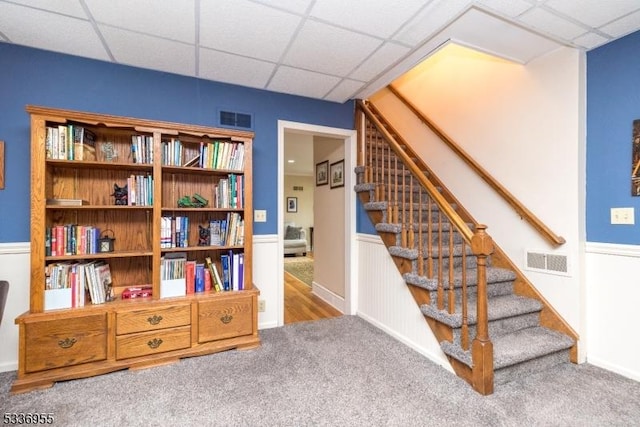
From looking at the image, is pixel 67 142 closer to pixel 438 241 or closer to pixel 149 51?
pixel 149 51

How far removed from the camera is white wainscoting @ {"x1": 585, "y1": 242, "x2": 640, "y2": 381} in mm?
2010

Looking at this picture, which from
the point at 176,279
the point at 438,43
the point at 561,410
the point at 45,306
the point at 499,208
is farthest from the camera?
the point at 499,208

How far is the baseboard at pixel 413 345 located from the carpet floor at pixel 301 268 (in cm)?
202

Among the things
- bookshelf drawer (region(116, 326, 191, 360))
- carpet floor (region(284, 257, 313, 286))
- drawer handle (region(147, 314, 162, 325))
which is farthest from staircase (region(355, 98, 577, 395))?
carpet floor (region(284, 257, 313, 286))

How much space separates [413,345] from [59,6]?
3.34 m

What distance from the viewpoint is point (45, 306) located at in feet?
6.61

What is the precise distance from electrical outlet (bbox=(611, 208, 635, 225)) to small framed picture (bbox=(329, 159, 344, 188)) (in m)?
2.34

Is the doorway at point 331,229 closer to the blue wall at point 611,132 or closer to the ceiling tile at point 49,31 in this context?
the ceiling tile at point 49,31

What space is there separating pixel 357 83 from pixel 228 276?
2108 millimetres

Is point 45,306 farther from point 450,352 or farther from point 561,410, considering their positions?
point 561,410

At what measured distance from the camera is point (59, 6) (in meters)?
1.77

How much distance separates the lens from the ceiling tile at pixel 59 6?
1.74 metres

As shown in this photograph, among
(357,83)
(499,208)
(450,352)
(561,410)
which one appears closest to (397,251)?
(450,352)

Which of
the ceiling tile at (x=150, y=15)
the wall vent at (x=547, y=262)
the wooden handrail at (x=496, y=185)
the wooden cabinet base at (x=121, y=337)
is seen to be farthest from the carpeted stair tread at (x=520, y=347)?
the ceiling tile at (x=150, y=15)
